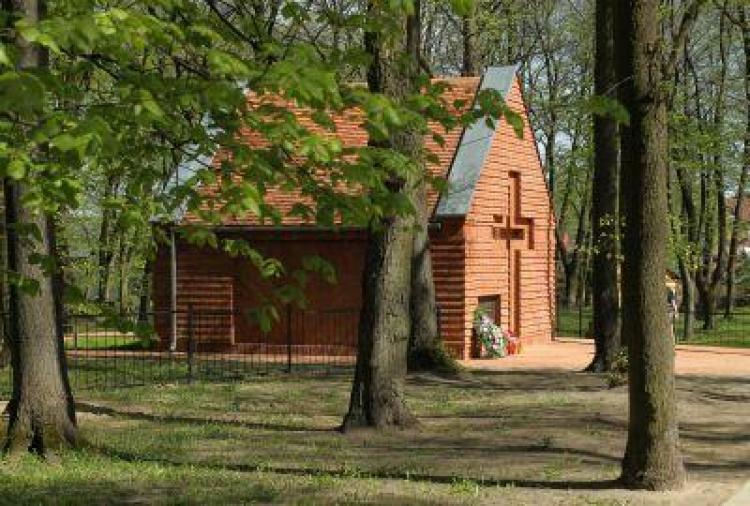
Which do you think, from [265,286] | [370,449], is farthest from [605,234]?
[265,286]

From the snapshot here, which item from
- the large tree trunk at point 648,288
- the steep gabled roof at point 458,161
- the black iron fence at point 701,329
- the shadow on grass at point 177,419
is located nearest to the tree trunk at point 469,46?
the steep gabled roof at point 458,161

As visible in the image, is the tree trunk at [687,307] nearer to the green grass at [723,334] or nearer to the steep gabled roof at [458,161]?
the green grass at [723,334]

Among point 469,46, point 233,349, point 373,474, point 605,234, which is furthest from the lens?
point 469,46

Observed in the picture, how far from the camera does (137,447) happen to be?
Result: 11.3 metres

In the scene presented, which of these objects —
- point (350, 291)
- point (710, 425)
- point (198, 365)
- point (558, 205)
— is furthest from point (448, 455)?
point (558, 205)

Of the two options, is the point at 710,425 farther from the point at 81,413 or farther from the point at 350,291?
the point at 350,291

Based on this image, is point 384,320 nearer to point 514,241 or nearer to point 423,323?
point 423,323

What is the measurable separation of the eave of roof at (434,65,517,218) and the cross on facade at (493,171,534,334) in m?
2.39

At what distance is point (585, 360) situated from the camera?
2266 cm

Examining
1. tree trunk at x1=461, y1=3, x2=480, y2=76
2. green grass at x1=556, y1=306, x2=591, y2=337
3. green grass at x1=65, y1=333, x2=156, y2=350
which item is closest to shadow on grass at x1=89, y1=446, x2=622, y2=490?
green grass at x1=65, y1=333, x2=156, y2=350

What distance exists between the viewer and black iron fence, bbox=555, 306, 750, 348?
29.5 m

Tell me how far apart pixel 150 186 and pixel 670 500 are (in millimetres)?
5106

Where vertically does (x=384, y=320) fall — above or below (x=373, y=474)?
above

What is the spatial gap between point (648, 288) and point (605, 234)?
9.88 m
